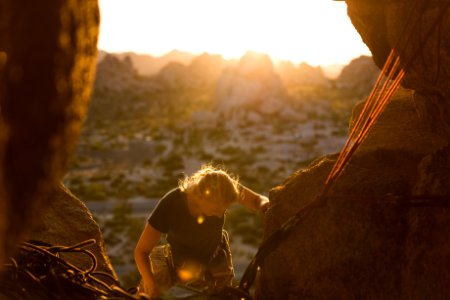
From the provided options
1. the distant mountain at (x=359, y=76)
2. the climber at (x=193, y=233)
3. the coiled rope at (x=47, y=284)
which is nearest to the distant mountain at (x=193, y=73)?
the distant mountain at (x=359, y=76)

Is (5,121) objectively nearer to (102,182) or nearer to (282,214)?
(282,214)

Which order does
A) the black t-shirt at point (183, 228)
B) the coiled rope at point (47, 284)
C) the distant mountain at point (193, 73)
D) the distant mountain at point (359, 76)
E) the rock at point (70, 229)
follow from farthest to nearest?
the distant mountain at point (193, 73) → the distant mountain at point (359, 76) → the rock at point (70, 229) → the black t-shirt at point (183, 228) → the coiled rope at point (47, 284)

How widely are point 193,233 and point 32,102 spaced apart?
8.66ft

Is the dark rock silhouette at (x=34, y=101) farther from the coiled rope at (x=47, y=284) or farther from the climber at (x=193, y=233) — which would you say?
the climber at (x=193, y=233)

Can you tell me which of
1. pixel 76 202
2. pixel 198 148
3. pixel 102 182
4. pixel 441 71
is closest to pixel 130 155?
pixel 198 148

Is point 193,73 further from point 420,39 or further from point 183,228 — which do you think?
point 420,39

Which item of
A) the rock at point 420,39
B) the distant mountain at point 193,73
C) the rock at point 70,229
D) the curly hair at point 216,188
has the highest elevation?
the distant mountain at point 193,73

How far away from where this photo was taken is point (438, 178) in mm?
3127

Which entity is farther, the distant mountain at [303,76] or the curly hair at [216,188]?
the distant mountain at [303,76]

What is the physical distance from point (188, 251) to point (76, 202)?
1653mm

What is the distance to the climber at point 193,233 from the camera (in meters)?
3.85

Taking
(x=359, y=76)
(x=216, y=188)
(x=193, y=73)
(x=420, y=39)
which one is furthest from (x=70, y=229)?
(x=193, y=73)

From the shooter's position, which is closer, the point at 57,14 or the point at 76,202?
the point at 57,14

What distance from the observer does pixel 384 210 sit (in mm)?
3330
